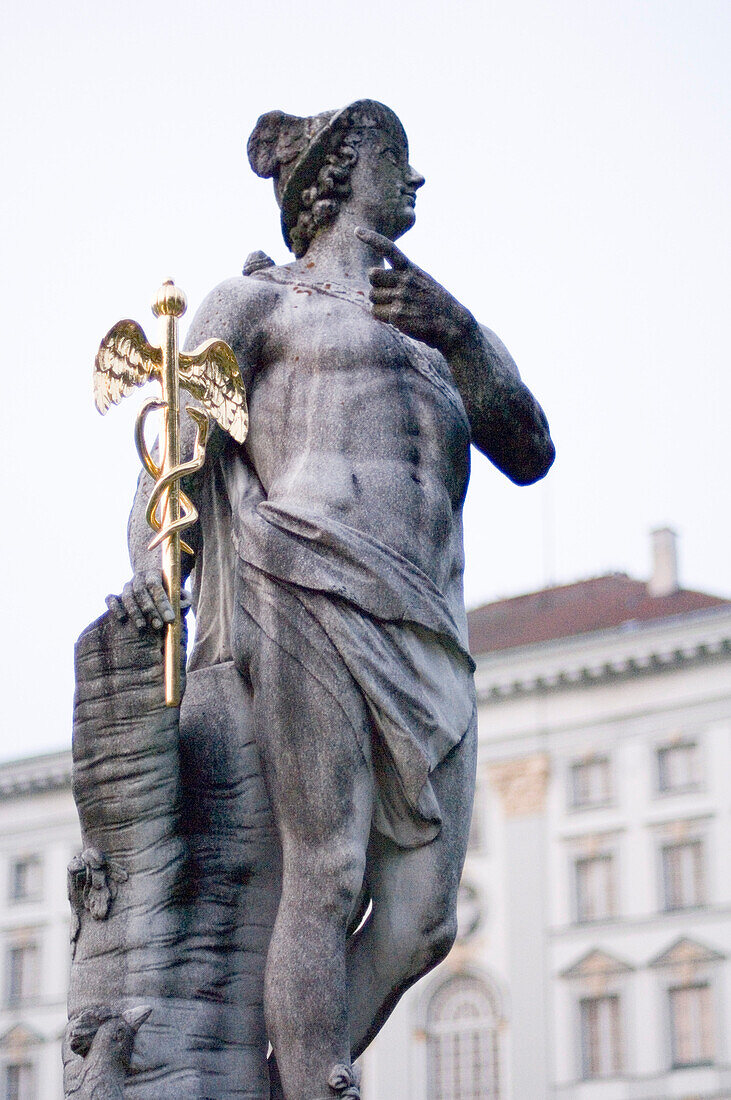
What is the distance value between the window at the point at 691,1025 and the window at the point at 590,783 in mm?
4777

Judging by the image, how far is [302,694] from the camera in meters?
5.47

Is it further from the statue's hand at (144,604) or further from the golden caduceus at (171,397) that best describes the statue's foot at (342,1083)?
the statue's hand at (144,604)

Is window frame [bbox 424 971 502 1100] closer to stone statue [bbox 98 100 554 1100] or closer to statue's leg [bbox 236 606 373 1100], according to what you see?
stone statue [bbox 98 100 554 1100]

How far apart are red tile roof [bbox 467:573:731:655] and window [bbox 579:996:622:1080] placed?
837cm

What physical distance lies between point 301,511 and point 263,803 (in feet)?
2.45

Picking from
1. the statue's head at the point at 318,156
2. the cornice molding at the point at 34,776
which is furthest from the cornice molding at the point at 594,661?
the statue's head at the point at 318,156

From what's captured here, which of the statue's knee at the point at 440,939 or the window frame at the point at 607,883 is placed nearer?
the statue's knee at the point at 440,939

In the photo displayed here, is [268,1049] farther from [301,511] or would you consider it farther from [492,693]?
[492,693]

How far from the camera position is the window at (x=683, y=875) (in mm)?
48438

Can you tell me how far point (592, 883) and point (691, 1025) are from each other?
13.4 feet

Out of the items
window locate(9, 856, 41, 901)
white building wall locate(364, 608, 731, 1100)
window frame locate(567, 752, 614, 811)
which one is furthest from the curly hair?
window locate(9, 856, 41, 901)

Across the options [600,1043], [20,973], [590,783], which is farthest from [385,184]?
[20,973]

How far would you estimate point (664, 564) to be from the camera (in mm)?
54781

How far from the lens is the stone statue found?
5.38 meters
